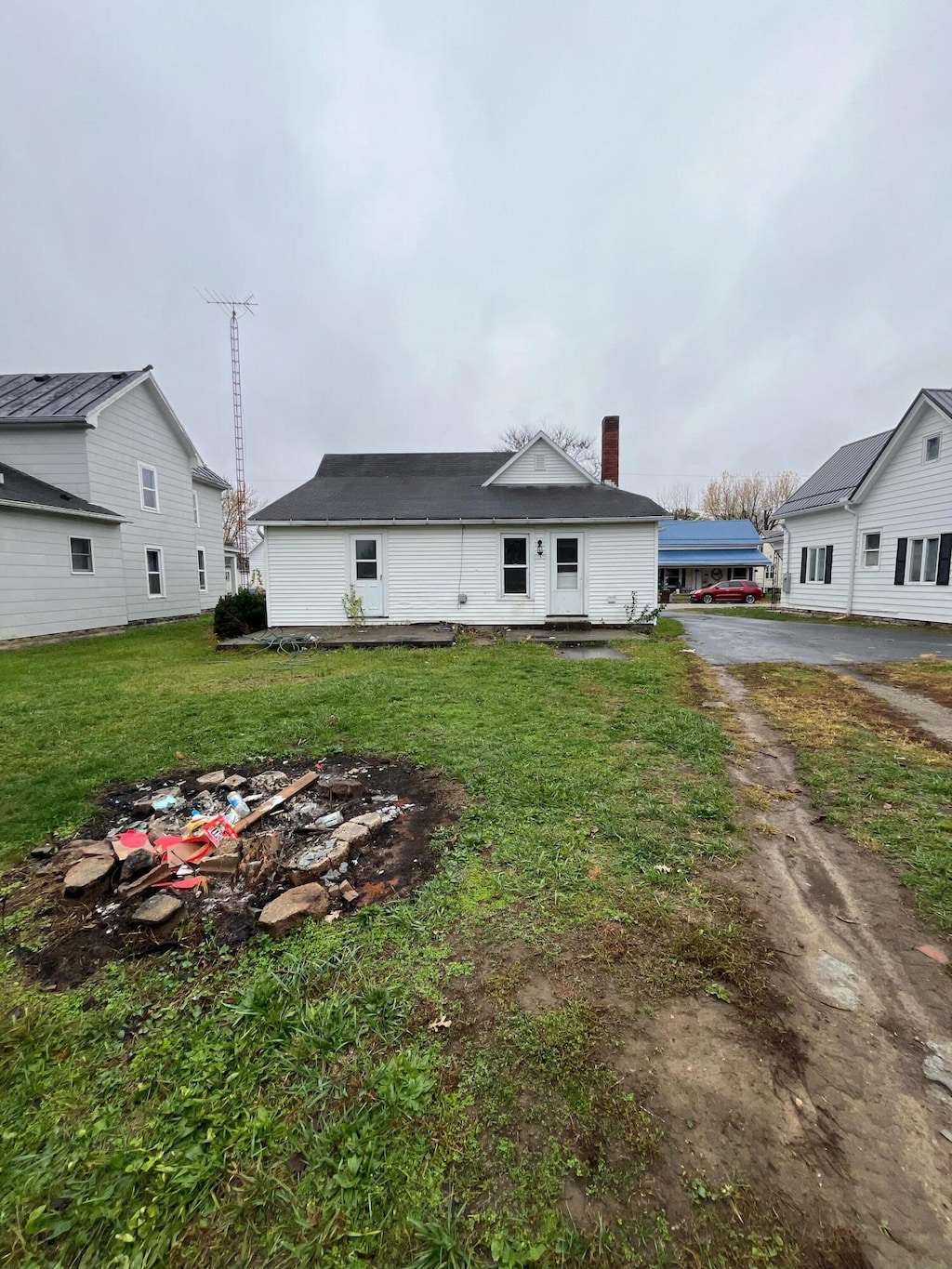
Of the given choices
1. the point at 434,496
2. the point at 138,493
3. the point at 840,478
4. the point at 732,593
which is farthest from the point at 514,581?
the point at 732,593

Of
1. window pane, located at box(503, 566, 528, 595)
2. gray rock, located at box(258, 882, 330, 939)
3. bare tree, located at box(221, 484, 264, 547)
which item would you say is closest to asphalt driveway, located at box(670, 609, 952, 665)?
window pane, located at box(503, 566, 528, 595)

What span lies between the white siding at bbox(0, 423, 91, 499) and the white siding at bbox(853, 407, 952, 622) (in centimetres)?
2408

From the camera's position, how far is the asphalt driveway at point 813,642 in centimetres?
1084

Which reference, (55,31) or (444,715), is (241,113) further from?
(444,715)

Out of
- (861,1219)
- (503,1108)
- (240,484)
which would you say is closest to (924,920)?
(861,1219)

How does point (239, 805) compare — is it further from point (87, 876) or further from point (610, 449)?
point (610, 449)

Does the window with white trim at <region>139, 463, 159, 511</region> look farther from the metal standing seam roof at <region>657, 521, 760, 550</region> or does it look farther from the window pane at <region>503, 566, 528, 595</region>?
the metal standing seam roof at <region>657, 521, 760, 550</region>

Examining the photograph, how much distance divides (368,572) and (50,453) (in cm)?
985

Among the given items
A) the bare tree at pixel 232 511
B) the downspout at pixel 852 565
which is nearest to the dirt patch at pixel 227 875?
the downspout at pixel 852 565

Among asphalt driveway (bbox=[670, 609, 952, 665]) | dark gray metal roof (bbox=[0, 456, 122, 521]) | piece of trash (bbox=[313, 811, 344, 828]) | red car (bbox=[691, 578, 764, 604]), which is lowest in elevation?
piece of trash (bbox=[313, 811, 344, 828])

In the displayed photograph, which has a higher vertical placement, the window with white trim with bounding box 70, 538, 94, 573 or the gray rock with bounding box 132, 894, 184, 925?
the window with white trim with bounding box 70, 538, 94, 573

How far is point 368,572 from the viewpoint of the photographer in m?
14.1

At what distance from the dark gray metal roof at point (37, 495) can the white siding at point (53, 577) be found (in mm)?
336

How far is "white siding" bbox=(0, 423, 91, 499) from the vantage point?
14.9 meters
